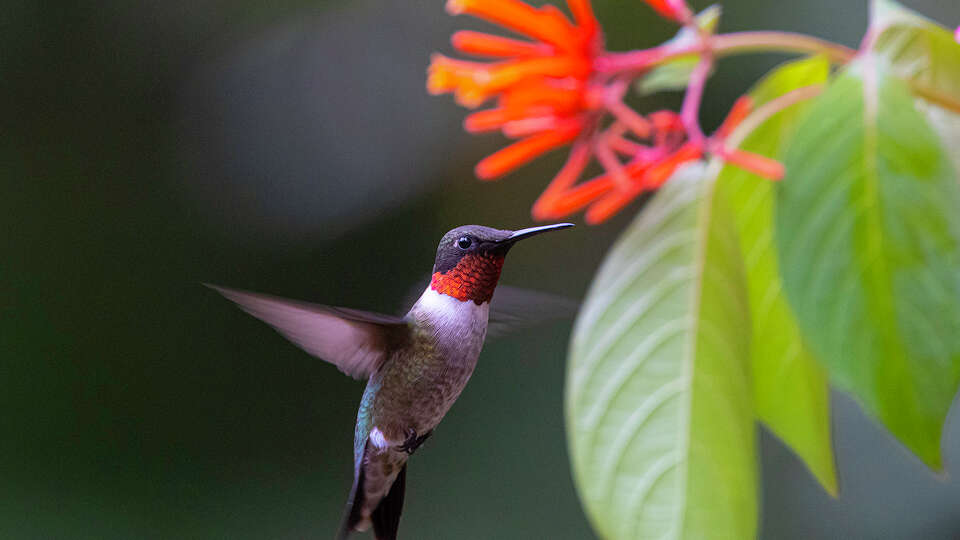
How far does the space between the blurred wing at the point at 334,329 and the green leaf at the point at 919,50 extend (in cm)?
28

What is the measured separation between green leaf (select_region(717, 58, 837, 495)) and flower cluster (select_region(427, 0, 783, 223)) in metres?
0.08

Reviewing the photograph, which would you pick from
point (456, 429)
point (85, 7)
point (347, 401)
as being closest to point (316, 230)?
point (347, 401)

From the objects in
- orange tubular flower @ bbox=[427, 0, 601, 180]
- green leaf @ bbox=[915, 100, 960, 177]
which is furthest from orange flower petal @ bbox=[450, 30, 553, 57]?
green leaf @ bbox=[915, 100, 960, 177]

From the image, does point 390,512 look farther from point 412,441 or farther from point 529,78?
point 529,78

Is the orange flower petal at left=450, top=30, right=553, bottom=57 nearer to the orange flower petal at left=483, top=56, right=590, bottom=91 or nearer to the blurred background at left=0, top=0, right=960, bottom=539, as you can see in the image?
Result: the orange flower petal at left=483, top=56, right=590, bottom=91

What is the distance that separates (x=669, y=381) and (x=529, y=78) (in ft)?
0.56

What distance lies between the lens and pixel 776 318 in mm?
554

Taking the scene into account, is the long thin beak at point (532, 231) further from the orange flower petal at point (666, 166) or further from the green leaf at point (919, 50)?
the green leaf at point (919, 50)

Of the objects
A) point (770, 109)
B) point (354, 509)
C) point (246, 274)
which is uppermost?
point (246, 274)

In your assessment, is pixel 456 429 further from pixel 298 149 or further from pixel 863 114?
pixel 863 114

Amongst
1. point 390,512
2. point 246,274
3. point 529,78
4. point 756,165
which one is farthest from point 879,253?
point 246,274

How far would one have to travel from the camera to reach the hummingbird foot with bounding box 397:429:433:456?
1.78 feet

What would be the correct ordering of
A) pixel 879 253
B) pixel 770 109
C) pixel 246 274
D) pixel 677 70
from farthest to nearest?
pixel 246 274 < pixel 677 70 < pixel 770 109 < pixel 879 253

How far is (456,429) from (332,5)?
998mm
